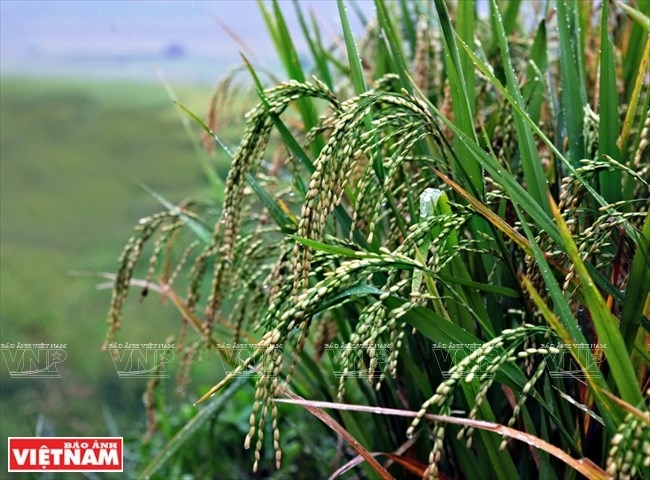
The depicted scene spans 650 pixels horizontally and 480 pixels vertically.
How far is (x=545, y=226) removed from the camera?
71 cm

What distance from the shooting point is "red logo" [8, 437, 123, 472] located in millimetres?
1249

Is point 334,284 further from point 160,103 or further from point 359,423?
point 160,103

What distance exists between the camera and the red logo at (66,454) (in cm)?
125

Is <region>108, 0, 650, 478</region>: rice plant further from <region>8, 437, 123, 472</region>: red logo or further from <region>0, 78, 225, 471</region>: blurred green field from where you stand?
<region>0, 78, 225, 471</region>: blurred green field

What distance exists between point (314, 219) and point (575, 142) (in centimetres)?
46

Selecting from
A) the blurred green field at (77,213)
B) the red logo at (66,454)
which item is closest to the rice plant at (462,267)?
the red logo at (66,454)

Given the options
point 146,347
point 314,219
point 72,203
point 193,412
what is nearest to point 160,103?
point 72,203

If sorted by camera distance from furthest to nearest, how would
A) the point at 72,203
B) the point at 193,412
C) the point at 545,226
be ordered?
the point at 72,203 < the point at 193,412 < the point at 545,226

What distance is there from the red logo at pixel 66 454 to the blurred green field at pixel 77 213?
0.92m

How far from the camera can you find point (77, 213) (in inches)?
122

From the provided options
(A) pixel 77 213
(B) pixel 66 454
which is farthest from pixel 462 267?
(A) pixel 77 213

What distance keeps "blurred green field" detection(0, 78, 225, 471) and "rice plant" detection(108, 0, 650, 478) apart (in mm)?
1346

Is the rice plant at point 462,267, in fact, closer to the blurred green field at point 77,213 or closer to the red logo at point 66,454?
the red logo at point 66,454

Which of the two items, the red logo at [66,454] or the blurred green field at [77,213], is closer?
the red logo at [66,454]
